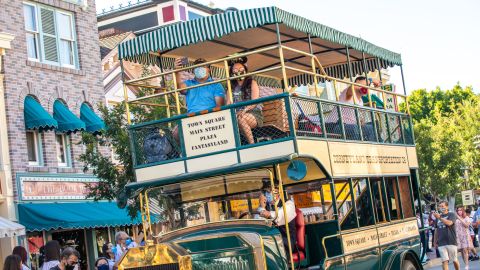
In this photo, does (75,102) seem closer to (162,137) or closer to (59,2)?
(59,2)

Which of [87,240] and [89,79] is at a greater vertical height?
[89,79]

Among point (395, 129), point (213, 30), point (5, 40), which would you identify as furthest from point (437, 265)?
point (213, 30)

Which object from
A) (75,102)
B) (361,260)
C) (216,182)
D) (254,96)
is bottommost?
(361,260)

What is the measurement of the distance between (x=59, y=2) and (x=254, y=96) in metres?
15.9

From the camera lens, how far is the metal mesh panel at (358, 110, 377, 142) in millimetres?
13453

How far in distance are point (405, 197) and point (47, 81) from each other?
43.4 feet

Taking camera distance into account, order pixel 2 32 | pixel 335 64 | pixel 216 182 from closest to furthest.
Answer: pixel 216 182 < pixel 335 64 < pixel 2 32

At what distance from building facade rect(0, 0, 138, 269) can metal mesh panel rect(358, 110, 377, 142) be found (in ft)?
37.3

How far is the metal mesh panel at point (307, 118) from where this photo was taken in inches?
441

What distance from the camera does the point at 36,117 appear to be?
2402cm

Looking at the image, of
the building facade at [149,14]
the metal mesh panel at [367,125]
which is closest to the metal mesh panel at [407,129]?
the metal mesh panel at [367,125]

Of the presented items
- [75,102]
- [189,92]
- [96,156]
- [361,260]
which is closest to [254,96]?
[189,92]

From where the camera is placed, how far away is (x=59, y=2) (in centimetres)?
2638

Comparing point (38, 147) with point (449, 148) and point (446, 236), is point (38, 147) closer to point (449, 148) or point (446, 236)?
point (446, 236)
